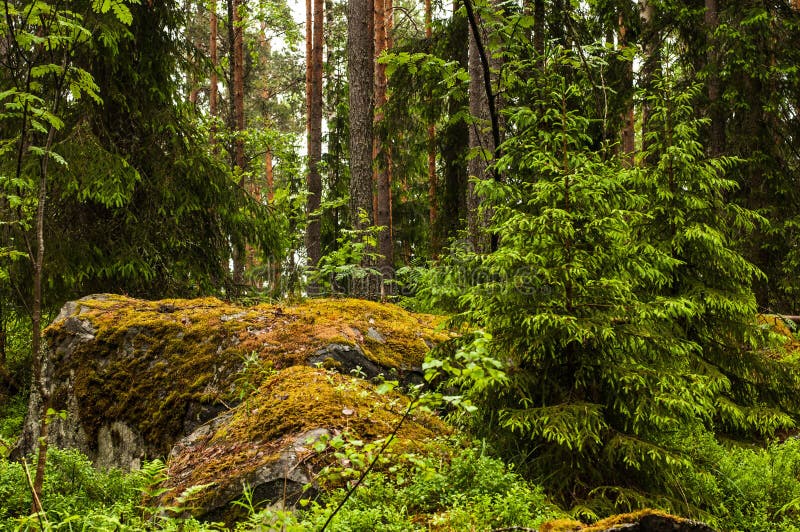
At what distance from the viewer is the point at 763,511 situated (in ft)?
13.2

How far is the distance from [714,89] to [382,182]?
723 cm

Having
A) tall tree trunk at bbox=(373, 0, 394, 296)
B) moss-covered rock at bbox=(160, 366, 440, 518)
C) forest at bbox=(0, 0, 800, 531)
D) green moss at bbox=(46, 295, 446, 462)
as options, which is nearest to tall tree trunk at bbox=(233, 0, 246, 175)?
tall tree trunk at bbox=(373, 0, 394, 296)

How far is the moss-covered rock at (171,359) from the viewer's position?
470cm

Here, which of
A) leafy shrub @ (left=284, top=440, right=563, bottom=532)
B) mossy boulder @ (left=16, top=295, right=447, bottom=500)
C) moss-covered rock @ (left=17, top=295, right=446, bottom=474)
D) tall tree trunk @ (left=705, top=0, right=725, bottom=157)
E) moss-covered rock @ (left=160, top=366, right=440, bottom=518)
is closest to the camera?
leafy shrub @ (left=284, top=440, right=563, bottom=532)

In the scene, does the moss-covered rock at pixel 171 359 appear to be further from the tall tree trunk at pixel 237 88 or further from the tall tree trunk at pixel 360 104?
the tall tree trunk at pixel 237 88

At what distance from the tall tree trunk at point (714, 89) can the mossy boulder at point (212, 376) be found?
7550 millimetres

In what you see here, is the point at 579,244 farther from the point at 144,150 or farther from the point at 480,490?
the point at 144,150

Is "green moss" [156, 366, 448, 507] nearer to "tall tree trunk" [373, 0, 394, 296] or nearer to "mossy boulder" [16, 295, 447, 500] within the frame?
"mossy boulder" [16, 295, 447, 500]

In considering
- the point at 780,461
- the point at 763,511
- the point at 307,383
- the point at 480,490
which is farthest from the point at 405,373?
the point at 780,461

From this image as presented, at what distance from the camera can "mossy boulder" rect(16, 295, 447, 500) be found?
12.2 ft

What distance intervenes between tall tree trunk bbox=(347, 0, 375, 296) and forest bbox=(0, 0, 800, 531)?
0.04 meters

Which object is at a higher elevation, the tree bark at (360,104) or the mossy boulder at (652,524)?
the tree bark at (360,104)

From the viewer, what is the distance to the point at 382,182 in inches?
522

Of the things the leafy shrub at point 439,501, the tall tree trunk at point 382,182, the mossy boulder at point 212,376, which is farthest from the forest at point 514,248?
the mossy boulder at point 212,376
